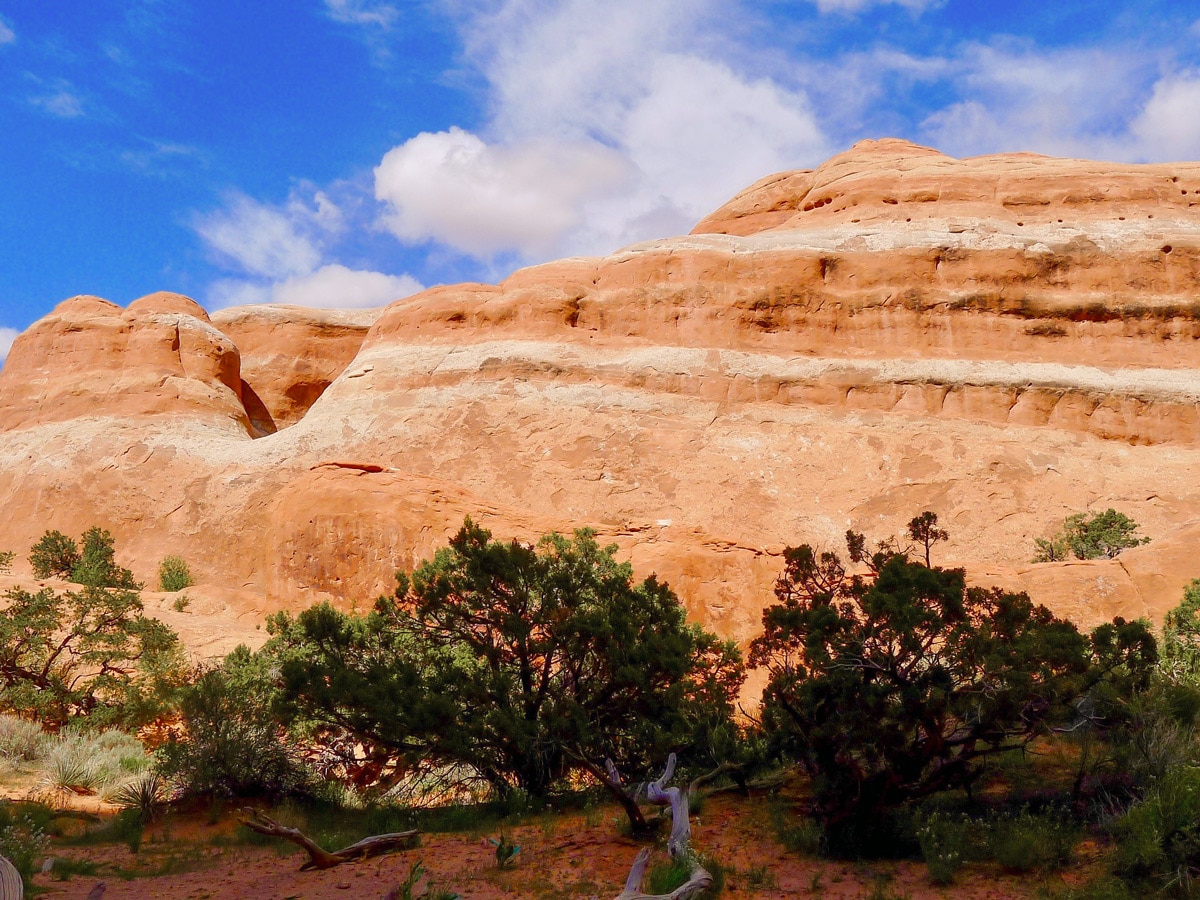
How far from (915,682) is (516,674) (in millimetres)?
5108

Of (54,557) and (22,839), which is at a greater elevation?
(54,557)

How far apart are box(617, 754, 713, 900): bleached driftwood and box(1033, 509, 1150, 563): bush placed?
18756 mm

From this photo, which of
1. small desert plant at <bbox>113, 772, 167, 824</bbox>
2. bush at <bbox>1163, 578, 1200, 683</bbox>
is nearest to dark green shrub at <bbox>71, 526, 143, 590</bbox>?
small desert plant at <bbox>113, 772, 167, 824</bbox>

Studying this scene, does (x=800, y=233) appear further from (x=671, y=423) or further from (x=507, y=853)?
(x=507, y=853)

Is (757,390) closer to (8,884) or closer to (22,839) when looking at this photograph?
(22,839)

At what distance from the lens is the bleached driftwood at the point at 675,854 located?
7.26 metres

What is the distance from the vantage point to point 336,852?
9.41 metres

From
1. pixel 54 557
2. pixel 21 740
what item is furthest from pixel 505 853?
pixel 54 557

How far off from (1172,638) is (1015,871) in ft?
23.9

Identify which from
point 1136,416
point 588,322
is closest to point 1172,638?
point 1136,416

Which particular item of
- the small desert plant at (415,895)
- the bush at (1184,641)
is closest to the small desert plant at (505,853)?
the small desert plant at (415,895)

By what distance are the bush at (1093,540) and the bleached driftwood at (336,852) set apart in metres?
20.2

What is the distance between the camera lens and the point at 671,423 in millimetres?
32750

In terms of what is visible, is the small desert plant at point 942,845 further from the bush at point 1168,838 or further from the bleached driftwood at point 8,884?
the bleached driftwood at point 8,884
